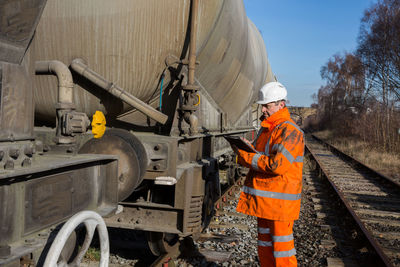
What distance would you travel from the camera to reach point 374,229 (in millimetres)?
5934

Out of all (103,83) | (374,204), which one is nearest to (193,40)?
(103,83)

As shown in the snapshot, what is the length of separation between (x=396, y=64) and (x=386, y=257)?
23.6 metres

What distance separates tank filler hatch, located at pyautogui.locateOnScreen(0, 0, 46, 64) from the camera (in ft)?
6.14

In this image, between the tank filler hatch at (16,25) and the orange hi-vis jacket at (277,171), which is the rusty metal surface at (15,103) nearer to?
the tank filler hatch at (16,25)

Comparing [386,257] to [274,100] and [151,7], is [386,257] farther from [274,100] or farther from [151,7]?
[151,7]

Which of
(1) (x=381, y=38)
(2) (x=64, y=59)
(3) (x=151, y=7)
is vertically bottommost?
(2) (x=64, y=59)

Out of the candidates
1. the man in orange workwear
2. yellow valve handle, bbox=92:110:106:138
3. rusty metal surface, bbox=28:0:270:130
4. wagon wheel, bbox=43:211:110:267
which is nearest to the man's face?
the man in orange workwear

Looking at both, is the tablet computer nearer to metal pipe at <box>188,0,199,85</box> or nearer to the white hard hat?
the white hard hat

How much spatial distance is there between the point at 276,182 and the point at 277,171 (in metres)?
0.16

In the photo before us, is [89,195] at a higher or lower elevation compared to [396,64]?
lower

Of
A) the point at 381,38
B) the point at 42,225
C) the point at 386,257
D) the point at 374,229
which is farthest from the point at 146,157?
the point at 381,38

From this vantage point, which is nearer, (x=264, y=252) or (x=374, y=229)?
(x=264, y=252)

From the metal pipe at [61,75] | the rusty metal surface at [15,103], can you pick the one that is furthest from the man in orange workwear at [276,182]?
the rusty metal surface at [15,103]

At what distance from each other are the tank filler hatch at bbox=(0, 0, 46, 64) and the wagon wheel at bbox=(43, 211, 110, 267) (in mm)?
918
